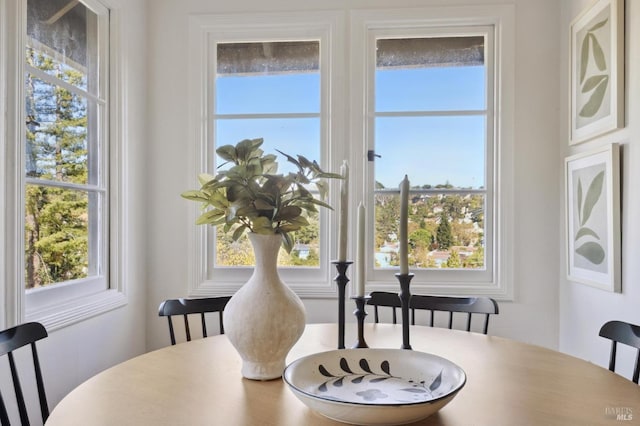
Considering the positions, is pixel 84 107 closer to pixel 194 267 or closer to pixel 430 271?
pixel 194 267

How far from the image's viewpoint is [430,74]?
240 centimetres

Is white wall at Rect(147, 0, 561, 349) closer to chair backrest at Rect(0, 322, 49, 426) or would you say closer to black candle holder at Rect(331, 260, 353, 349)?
black candle holder at Rect(331, 260, 353, 349)

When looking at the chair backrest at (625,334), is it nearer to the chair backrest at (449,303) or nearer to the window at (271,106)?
the chair backrest at (449,303)

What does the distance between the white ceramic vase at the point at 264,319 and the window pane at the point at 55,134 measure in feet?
3.57

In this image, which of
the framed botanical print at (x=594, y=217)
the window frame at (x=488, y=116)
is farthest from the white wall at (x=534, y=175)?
the framed botanical print at (x=594, y=217)

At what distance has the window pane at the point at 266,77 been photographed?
2.45 meters

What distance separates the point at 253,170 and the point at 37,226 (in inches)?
43.9

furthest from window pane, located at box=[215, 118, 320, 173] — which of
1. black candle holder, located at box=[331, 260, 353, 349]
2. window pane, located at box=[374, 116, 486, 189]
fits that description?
black candle holder, located at box=[331, 260, 353, 349]

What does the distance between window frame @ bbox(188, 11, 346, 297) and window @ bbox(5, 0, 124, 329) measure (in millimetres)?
428

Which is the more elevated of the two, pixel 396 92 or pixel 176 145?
pixel 396 92

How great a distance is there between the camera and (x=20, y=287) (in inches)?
58.5

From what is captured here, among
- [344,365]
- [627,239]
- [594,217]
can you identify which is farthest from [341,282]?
[594,217]

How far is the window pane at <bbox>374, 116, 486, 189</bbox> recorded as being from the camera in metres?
2.38

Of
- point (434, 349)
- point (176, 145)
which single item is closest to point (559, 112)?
point (434, 349)
